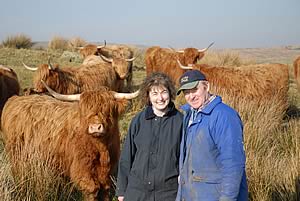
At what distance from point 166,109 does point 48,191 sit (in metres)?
1.85

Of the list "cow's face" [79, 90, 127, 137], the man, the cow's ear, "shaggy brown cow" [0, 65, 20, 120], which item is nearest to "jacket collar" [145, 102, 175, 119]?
the man

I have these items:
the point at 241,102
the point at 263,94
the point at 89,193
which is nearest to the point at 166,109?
the point at 89,193

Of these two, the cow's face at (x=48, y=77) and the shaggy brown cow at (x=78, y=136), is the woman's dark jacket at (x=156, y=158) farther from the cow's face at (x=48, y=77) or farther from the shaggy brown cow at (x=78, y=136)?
the cow's face at (x=48, y=77)

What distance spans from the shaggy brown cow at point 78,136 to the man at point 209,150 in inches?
53.6

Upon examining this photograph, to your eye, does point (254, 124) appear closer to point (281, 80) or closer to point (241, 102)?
point (241, 102)

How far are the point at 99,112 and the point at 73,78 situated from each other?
440 cm

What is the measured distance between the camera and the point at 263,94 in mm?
7746

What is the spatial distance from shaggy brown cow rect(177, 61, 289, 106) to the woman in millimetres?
4742

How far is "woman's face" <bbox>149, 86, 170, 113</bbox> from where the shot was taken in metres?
2.85

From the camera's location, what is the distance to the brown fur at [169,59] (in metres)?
10.8

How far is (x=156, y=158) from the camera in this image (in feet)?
9.35

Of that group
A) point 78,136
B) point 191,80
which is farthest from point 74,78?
point 191,80

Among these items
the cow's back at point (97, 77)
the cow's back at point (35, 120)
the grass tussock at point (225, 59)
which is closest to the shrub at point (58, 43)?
the grass tussock at point (225, 59)

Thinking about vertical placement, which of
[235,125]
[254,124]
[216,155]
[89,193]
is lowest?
[89,193]
